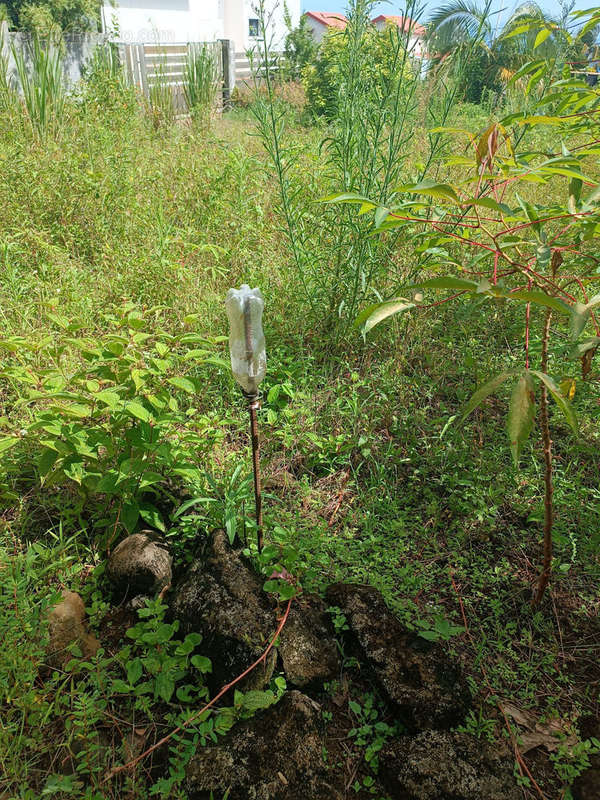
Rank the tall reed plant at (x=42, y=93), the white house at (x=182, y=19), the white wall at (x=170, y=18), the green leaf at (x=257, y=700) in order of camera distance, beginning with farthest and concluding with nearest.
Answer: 1. the white wall at (x=170, y=18)
2. the white house at (x=182, y=19)
3. the tall reed plant at (x=42, y=93)
4. the green leaf at (x=257, y=700)

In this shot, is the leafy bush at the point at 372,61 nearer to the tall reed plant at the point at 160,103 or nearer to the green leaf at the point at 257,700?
the green leaf at the point at 257,700

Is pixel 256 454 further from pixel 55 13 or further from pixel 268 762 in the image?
pixel 55 13

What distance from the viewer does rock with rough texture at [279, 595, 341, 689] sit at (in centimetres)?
151

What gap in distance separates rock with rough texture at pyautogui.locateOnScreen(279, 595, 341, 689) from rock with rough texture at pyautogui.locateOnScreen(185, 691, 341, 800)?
10 cm

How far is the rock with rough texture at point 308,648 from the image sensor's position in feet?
4.96

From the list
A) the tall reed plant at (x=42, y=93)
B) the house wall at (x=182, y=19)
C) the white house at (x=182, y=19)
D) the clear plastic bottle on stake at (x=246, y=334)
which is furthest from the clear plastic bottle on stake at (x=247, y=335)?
the house wall at (x=182, y=19)

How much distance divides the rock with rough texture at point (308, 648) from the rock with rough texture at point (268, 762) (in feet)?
0.34

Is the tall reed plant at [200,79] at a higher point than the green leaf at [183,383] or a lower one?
higher

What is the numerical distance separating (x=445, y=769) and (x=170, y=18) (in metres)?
24.9

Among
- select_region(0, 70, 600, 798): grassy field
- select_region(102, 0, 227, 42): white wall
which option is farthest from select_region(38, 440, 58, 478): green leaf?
select_region(102, 0, 227, 42): white wall

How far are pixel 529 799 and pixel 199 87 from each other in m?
7.97

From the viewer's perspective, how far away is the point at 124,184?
4.11 metres

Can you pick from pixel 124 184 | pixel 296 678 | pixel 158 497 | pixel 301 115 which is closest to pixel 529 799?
pixel 296 678

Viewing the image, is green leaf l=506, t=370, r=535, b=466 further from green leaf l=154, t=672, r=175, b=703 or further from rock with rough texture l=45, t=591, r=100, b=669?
rock with rough texture l=45, t=591, r=100, b=669
